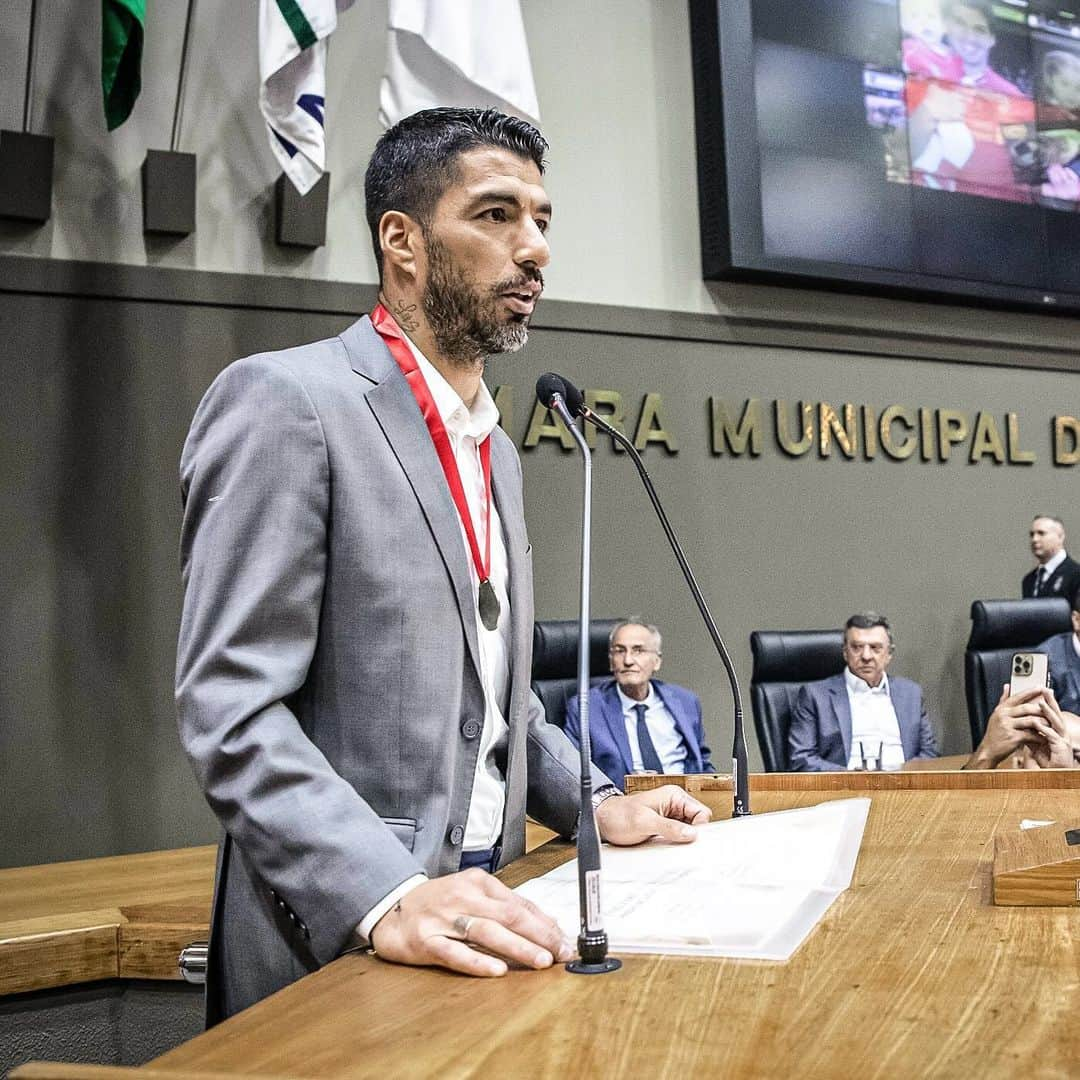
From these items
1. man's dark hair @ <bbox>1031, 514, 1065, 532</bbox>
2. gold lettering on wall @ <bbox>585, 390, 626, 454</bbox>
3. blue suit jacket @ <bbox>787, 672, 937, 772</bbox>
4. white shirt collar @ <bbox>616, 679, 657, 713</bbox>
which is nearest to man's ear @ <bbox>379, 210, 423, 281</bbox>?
white shirt collar @ <bbox>616, 679, 657, 713</bbox>

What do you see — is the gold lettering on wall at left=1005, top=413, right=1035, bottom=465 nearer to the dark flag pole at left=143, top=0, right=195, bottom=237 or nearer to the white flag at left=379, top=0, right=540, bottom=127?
the white flag at left=379, top=0, right=540, bottom=127

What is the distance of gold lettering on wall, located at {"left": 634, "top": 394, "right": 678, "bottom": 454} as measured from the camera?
531 centimetres

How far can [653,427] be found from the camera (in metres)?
5.36

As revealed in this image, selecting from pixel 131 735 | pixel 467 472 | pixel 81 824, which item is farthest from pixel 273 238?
pixel 467 472

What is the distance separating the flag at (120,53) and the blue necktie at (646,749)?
2.79 m

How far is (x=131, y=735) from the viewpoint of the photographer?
4352 millimetres

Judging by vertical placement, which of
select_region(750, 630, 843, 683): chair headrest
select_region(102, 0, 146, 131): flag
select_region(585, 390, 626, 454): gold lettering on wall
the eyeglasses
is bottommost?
select_region(750, 630, 843, 683): chair headrest

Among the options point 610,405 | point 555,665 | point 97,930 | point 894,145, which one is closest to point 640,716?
point 555,665

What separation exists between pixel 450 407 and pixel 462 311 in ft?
0.33

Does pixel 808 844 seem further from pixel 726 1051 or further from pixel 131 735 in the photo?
pixel 131 735

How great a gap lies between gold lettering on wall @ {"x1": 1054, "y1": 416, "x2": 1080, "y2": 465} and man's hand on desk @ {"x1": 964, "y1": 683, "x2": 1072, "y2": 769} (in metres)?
4.22

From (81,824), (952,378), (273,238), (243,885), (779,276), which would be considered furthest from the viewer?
(952,378)

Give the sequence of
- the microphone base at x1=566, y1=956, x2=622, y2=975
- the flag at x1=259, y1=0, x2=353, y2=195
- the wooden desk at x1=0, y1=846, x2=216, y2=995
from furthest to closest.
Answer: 1. the flag at x1=259, y1=0, x2=353, y2=195
2. the wooden desk at x1=0, y1=846, x2=216, y2=995
3. the microphone base at x1=566, y1=956, x2=622, y2=975

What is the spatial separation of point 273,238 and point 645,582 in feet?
6.93
